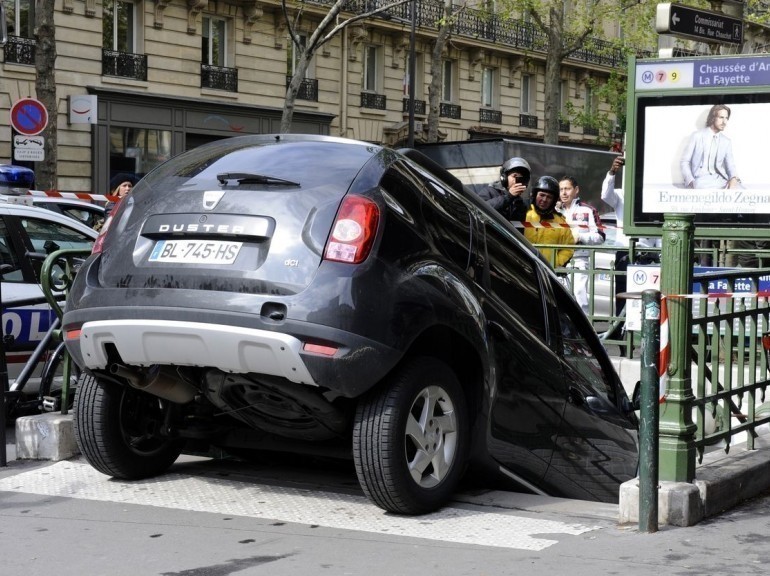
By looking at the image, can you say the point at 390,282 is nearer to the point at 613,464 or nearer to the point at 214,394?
the point at 214,394

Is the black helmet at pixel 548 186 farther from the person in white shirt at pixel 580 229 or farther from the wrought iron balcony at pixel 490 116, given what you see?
the wrought iron balcony at pixel 490 116

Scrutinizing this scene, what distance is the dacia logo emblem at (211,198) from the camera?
16.7 ft

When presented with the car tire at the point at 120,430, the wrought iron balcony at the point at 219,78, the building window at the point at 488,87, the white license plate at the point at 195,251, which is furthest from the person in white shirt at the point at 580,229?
the building window at the point at 488,87

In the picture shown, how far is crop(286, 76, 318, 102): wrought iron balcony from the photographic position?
123ft

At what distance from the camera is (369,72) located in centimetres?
4119

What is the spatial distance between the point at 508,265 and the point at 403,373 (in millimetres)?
1134

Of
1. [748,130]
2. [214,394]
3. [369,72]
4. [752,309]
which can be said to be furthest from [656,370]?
[369,72]

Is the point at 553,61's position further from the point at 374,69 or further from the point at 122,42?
the point at 122,42

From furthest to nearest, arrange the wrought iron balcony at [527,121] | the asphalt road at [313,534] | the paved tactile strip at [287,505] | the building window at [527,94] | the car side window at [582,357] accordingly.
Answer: the building window at [527,94] < the wrought iron balcony at [527,121] < the car side window at [582,357] < the paved tactile strip at [287,505] < the asphalt road at [313,534]

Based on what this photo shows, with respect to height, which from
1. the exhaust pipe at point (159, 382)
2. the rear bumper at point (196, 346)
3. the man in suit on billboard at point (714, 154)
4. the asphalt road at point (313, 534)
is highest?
the man in suit on billboard at point (714, 154)

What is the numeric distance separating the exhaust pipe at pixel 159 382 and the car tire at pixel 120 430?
8.0 inches

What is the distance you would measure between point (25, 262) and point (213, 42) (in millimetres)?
26656

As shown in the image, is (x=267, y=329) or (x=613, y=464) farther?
(x=613, y=464)

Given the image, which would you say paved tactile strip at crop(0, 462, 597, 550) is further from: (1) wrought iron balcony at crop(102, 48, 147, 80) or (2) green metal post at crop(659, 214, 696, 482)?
(1) wrought iron balcony at crop(102, 48, 147, 80)
